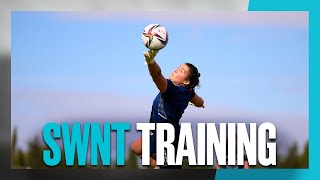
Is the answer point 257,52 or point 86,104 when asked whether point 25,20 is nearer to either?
point 86,104

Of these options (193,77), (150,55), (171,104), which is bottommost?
(171,104)

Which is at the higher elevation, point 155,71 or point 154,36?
point 154,36

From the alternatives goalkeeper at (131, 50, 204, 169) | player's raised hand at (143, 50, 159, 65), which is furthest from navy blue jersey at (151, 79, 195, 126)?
player's raised hand at (143, 50, 159, 65)

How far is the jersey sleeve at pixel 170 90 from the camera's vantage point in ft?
13.3

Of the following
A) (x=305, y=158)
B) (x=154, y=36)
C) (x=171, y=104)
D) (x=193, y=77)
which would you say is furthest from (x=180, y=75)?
(x=305, y=158)

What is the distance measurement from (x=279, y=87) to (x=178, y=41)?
0.78m

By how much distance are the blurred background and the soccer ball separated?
10 centimetres

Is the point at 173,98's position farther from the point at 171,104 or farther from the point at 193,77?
the point at 193,77

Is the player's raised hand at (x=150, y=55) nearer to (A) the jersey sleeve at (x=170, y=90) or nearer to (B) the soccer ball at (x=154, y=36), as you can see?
(B) the soccer ball at (x=154, y=36)

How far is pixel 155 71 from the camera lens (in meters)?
4.03

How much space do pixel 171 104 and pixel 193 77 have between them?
245 mm

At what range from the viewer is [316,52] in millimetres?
4078

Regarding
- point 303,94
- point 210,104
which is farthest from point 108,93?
point 303,94

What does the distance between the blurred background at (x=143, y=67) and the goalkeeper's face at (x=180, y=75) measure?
0.15ft
